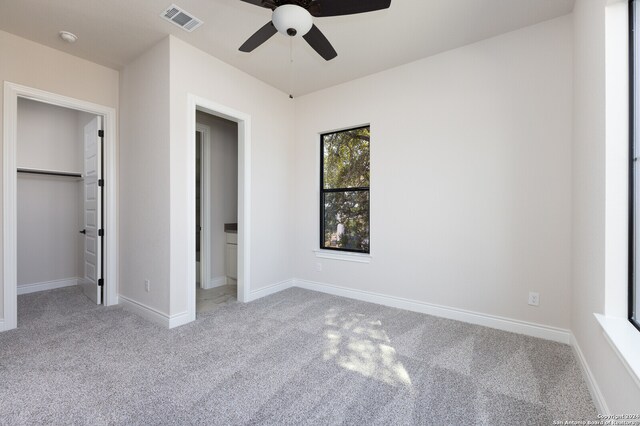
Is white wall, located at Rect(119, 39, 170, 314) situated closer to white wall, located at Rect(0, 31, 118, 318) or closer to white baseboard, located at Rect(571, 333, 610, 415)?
white wall, located at Rect(0, 31, 118, 318)

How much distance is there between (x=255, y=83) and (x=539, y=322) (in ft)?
13.3

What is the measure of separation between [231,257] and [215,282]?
0.43m

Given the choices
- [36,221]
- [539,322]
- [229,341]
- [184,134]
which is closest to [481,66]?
[539,322]

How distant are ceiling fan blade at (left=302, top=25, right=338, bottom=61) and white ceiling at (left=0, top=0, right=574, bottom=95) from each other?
2.03ft

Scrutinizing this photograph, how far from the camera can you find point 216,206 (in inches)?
174

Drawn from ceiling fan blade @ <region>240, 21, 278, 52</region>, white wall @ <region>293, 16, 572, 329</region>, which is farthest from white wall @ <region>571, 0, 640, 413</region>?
ceiling fan blade @ <region>240, 21, 278, 52</region>

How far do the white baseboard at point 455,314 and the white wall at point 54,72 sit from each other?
138 inches

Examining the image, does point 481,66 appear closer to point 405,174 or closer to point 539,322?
point 405,174

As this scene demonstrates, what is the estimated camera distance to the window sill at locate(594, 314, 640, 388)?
122 centimetres

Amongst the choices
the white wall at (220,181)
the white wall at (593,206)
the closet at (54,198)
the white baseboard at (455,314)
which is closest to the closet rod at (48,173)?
the closet at (54,198)

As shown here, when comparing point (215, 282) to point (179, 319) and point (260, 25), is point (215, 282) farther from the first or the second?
point (260, 25)

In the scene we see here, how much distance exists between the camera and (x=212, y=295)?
398 cm

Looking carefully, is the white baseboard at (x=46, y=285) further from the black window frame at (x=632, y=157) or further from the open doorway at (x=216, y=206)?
the black window frame at (x=632, y=157)

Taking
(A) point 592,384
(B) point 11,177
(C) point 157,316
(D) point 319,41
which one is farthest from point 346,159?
(B) point 11,177
